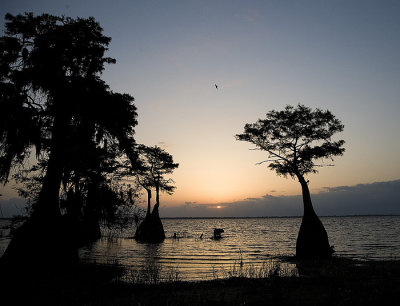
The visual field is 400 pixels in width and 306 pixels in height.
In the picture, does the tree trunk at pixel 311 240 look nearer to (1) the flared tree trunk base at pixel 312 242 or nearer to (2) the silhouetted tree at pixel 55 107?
(1) the flared tree trunk base at pixel 312 242

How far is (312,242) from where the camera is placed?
76.1 ft

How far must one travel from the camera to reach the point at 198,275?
55.5 feet

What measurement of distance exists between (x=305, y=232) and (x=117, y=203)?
1612 centimetres

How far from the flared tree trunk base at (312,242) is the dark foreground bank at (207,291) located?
9.57 metres

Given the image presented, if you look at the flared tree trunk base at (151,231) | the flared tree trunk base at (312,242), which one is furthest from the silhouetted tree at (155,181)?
the flared tree trunk base at (312,242)

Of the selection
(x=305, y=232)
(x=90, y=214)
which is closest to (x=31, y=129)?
(x=90, y=214)

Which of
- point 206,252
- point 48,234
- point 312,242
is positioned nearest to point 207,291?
point 48,234

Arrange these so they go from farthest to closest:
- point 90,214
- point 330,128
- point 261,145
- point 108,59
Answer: point 261,145 < point 330,128 < point 90,214 < point 108,59

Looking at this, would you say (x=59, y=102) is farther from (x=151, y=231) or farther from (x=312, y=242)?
(x=151, y=231)

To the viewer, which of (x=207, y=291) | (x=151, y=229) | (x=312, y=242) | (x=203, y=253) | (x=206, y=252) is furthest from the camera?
(x=151, y=229)

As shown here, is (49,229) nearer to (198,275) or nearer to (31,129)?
(31,129)

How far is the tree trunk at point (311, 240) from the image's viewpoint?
22.9 m

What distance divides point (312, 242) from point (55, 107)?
2195 centimetres

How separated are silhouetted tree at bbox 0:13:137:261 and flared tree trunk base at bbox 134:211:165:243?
25.8 m
